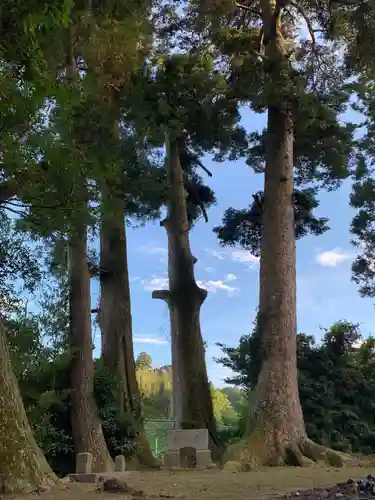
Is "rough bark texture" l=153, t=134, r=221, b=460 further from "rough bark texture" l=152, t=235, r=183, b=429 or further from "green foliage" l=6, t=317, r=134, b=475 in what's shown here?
"green foliage" l=6, t=317, r=134, b=475

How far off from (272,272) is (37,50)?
6.61 m

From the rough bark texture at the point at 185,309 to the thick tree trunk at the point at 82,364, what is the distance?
8.64ft

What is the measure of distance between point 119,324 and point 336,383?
5169 mm

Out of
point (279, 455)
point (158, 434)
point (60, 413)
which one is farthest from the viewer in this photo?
point (158, 434)

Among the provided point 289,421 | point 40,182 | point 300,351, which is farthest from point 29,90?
point 300,351

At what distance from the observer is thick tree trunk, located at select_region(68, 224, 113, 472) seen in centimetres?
942

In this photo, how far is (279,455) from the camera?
8.85 m

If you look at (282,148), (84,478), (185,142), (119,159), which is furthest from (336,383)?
(84,478)

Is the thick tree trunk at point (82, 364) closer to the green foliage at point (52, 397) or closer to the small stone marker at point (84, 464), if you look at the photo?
the green foliage at point (52, 397)

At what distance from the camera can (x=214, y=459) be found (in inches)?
441

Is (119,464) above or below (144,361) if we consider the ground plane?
below

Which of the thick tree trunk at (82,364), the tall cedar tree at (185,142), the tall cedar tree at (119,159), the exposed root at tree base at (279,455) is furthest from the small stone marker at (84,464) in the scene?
the tall cedar tree at (185,142)

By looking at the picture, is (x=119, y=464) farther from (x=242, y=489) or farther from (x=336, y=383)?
(x=336, y=383)

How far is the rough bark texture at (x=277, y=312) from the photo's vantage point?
887 centimetres
